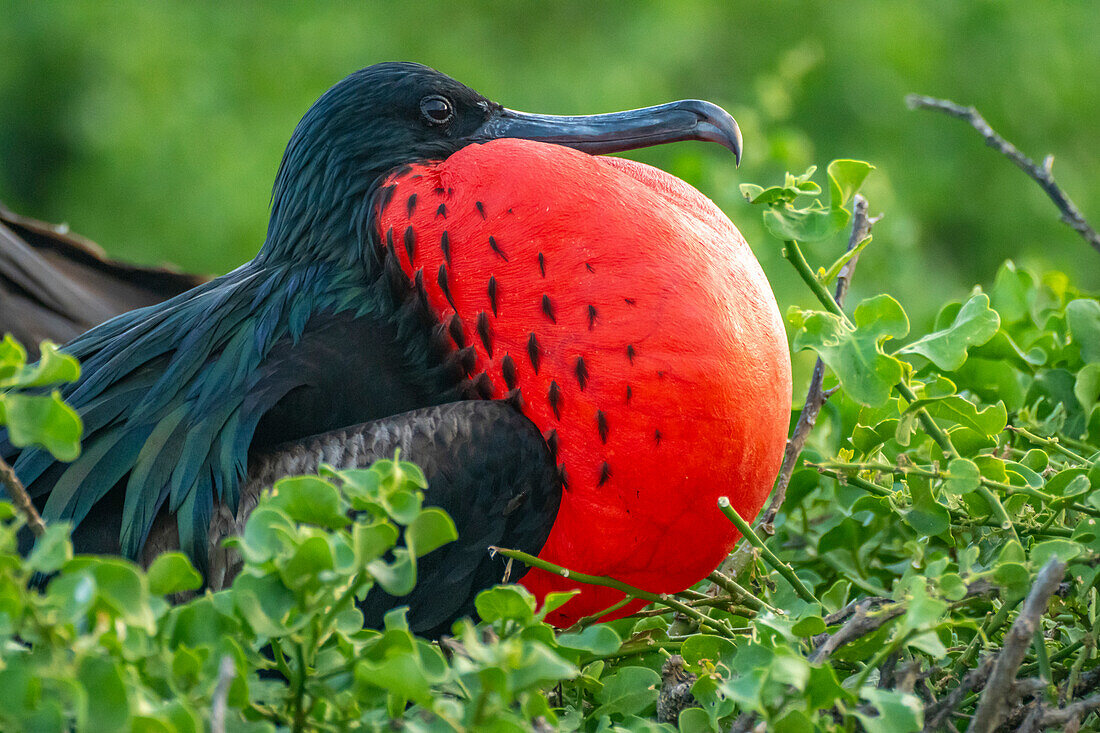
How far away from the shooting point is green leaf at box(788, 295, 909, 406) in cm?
67

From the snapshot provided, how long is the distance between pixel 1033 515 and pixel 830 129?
3900 mm

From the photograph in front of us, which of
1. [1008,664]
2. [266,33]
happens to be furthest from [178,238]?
[1008,664]

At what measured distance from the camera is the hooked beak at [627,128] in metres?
0.97

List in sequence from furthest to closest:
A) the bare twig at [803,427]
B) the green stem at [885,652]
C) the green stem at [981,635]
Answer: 1. the bare twig at [803,427]
2. the green stem at [981,635]
3. the green stem at [885,652]

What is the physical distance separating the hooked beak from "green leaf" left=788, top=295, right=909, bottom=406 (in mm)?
297

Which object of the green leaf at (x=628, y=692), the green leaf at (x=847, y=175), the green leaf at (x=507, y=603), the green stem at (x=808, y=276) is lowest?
the green leaf at (x=628, y=692)

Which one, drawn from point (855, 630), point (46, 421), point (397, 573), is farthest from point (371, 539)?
point (855, 630)

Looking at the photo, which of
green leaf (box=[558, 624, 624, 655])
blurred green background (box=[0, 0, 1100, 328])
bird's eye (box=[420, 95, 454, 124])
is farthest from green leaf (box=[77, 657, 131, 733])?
blurred green background (box=[0, 0, 1100, 328])

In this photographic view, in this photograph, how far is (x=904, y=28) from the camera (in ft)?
14.3

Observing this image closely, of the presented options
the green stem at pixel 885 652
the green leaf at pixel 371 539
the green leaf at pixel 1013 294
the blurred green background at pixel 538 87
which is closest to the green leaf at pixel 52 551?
the green leaf at pixel 371 539

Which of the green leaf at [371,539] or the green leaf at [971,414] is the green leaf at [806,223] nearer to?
the green leaf at [971,414]

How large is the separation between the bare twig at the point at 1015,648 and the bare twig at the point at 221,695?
339mm

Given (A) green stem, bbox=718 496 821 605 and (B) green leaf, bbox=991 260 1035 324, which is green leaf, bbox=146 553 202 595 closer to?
(A) green stem, bbox=718 496 821 605

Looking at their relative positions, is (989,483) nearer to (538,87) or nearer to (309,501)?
(309,501)
